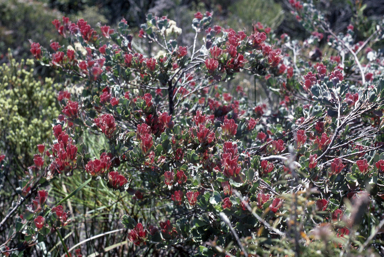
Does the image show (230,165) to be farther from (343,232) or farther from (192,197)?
(343,232)

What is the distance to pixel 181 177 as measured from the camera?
154cm

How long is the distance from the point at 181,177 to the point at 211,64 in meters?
0.60

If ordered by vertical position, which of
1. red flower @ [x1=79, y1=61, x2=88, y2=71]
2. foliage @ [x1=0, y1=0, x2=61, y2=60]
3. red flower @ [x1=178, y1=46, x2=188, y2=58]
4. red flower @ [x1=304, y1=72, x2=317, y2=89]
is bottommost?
foliage @ [x1=0, y1=0, x2=61, y2=60]

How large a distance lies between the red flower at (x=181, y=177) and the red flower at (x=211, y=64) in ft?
1.84

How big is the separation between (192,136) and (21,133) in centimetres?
173

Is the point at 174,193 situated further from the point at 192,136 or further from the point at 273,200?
the point at 273,200

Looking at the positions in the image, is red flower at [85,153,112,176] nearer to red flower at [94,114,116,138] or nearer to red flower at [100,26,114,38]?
red flower at [94,114,116,138]

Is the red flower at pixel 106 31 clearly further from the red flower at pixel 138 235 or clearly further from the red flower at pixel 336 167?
the red flower at pixel 336 167

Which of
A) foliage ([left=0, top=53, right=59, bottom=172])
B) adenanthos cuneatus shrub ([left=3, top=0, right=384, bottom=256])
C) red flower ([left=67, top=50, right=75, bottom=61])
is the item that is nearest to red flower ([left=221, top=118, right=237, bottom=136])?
adenanthos cuneatus shrub ([left=3, top=0, right=384, bottom=256])

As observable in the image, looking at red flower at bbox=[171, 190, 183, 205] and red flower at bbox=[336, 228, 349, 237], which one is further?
red flower at bbox=[171, 190, 183, 205]

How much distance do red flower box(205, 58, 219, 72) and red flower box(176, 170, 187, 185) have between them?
0.56 metres

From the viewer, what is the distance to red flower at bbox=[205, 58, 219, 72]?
1.70 meters

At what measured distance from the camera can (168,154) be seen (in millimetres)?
1618

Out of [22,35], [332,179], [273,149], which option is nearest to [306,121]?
[273,149]
